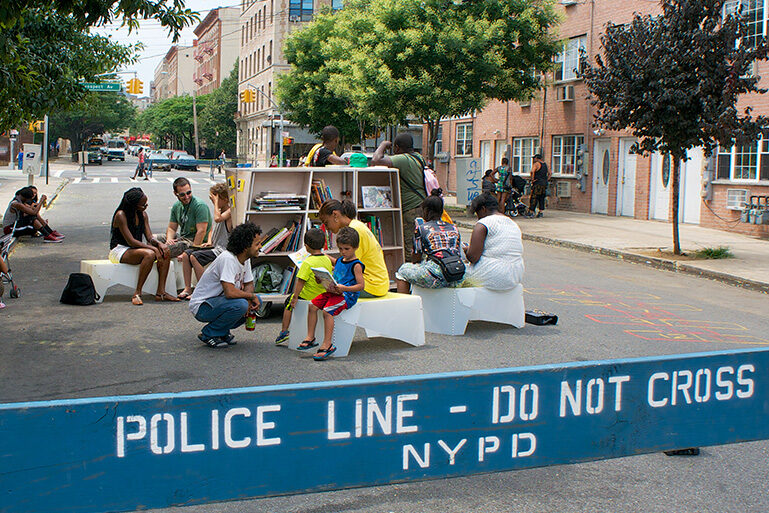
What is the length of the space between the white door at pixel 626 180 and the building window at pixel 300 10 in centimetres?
4505

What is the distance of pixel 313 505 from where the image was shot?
4.36m

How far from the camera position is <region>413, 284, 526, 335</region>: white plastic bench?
28.3ft

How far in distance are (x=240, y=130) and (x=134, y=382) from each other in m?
78.6

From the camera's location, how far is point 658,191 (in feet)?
77.3

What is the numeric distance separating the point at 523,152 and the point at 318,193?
22.0m

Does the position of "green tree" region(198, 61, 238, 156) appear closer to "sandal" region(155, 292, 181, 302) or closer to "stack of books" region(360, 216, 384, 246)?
"sandal" region(155, 292, 181, 302)

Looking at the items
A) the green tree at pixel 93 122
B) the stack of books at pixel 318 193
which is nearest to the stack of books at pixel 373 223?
the stack of books at pixel 318 193

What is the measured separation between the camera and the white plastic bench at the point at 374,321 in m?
7.67

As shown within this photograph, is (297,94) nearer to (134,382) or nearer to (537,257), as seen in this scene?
(537,257)

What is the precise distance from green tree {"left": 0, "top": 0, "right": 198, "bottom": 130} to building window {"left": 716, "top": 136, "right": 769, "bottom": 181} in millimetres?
13826

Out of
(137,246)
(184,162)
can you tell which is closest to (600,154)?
(137,246)

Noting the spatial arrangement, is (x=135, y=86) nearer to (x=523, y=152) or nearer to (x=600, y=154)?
(x=523, y=152)

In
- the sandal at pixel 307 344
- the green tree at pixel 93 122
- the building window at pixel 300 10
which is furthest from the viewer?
the green tree at pixel 93 122

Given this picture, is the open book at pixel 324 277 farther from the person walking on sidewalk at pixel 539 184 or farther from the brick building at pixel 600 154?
the person walking on sidewalk at pixel 539 184
